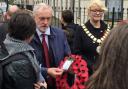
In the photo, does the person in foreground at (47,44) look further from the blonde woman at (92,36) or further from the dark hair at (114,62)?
the dark hair at (114,62)

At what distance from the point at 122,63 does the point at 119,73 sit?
49mm

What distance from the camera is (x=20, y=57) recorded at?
3.62 m

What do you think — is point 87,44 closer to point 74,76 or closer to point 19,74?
point 74,76

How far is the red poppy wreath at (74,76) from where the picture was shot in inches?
174

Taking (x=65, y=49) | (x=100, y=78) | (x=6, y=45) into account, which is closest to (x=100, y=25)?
(x=65, y=49)

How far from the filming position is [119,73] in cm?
194

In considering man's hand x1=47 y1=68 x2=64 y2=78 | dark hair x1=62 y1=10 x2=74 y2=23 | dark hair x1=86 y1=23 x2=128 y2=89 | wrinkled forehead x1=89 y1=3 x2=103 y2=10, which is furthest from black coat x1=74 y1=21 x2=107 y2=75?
dark hair x1=86 y1=23 x2=128 y2=89

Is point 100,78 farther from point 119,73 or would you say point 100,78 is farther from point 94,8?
point 94,8

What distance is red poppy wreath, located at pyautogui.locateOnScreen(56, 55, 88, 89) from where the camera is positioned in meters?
4.42

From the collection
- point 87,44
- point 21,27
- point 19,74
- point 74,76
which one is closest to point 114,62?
point 19,74

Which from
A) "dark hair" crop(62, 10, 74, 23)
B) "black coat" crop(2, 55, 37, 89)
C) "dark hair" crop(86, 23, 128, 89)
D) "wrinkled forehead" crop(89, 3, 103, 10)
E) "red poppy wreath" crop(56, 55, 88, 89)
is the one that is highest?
"wrinkled forehead" crop(89, 3, 103, 10)

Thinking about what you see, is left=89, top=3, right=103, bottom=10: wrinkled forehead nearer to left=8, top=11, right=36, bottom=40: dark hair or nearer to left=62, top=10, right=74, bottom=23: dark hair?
left=62, top=10, right=74, bottom=23: dark hair

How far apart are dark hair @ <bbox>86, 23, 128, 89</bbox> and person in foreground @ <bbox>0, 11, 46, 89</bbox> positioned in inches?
63.7

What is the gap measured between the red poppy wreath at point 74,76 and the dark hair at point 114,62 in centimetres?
236
